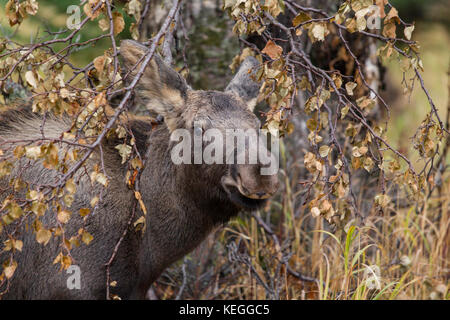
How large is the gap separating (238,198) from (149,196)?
991mm

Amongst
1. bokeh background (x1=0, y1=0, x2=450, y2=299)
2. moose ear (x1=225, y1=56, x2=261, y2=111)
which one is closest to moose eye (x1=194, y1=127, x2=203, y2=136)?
moose ear (x1=225, y1=56, x2=261, y2=111)

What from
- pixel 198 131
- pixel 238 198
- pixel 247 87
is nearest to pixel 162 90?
pixel 198 131

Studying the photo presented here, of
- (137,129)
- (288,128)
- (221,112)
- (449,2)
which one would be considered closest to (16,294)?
(137,129)

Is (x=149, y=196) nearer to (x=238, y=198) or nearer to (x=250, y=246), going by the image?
(x=238, y=198)

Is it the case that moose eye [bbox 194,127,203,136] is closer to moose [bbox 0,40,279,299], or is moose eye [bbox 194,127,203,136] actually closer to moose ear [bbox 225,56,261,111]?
moose [bbox 0,40,279,299]

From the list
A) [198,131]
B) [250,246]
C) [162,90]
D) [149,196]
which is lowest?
[250,246]

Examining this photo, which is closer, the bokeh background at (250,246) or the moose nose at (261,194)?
the moose nose at (261,194)

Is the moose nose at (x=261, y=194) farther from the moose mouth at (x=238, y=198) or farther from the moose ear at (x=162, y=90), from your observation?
the moose ear at (x=162, y=90)

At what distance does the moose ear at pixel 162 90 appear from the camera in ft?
14.7

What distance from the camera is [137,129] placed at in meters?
5.01

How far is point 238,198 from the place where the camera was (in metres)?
4.24

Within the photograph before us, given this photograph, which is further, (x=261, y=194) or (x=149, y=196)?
(x=149, y=196)

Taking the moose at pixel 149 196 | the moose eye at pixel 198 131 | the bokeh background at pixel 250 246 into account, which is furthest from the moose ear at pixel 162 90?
the bokeh background at pixel 250 246

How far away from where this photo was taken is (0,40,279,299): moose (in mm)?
4527
